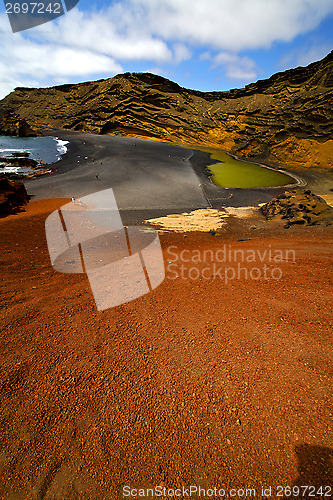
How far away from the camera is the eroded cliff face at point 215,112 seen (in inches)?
837

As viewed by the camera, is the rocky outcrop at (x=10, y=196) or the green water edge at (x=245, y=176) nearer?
the rocky outcrop at (x=10, y=196)

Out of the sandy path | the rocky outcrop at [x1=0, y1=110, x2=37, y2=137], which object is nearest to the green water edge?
the sandy path

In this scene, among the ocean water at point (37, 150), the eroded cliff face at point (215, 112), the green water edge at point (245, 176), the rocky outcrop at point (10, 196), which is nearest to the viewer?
the rocky outcrop at point (10, 196)

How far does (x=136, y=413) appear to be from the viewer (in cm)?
175

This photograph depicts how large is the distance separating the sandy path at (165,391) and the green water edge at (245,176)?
47.5 ft

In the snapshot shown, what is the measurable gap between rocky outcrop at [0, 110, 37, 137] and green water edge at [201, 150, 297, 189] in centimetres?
2929

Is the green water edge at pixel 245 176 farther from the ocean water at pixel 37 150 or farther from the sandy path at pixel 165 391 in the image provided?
the ocean water at pixel 37 150

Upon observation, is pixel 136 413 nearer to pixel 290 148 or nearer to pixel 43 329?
pixel 43 329

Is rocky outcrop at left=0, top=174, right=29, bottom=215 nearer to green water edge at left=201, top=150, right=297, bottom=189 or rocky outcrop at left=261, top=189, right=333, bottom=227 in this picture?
rocky outcrop at left=261, top=189, right=333, bottom=227

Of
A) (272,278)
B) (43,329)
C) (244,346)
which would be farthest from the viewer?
(272,278)

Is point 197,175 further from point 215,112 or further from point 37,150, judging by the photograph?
point 37,150

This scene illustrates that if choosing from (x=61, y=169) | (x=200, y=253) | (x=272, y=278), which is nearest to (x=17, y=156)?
(x=61, y=169)

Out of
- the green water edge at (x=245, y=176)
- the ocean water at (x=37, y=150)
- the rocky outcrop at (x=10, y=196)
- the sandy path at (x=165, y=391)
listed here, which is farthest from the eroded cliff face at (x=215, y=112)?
the sandy path at (x=165, y=391)

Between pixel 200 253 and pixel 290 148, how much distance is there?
22.9 meters
